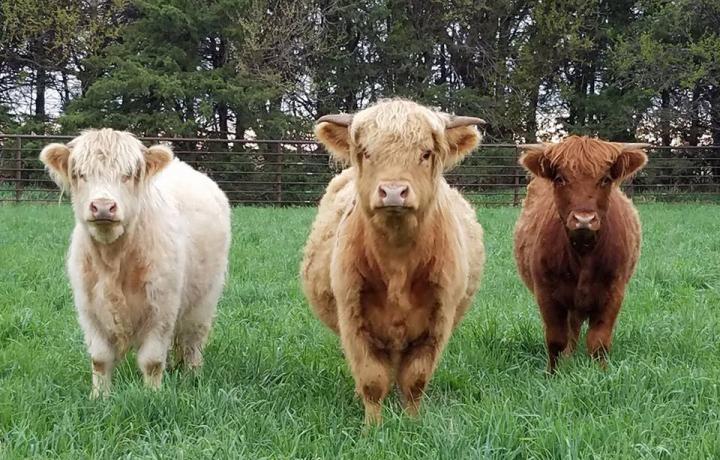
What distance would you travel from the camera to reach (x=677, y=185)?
2203cm

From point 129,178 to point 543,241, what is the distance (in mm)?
2459

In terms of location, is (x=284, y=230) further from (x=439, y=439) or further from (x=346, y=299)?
(x=439, y=439)

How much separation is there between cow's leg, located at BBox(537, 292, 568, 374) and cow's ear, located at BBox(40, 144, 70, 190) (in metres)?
2.82

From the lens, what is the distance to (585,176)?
170 inches

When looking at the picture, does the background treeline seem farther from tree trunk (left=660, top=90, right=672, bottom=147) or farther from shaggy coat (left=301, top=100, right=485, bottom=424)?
shaggy coat (left=301, top=100, right=485, bottom=424)

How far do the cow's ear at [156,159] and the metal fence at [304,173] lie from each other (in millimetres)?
15032


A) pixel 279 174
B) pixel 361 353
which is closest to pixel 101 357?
pixel 361 353

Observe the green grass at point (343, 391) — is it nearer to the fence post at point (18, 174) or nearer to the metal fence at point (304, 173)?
the fence post at point (18, 174)

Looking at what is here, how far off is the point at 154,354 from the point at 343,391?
3.29ft

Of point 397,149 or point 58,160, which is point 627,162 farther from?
point 58,160

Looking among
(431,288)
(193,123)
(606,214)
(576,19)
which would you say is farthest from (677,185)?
(431,288)

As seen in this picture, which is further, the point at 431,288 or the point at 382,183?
the point at 431,288

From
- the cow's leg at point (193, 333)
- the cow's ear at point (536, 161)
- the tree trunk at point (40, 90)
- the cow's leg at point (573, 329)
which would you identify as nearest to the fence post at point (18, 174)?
the tree trunk at point (40, 90)

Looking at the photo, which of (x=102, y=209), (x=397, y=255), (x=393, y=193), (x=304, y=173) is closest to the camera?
(x=393, y=193)
